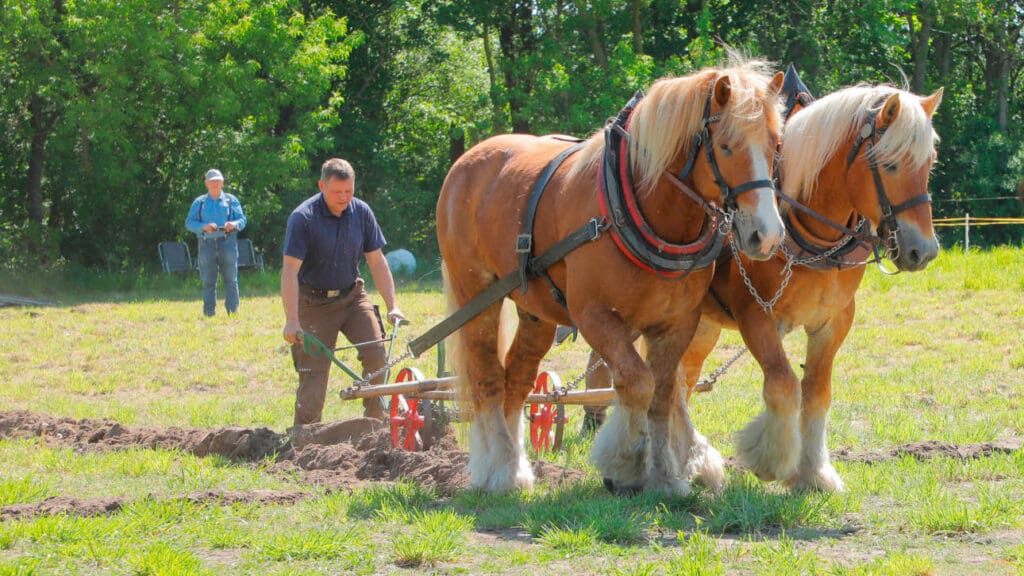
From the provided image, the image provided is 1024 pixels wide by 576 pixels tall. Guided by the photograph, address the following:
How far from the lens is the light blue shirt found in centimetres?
1447

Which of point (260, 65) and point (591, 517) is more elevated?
point (260, 65)

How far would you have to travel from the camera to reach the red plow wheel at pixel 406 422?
701 cm

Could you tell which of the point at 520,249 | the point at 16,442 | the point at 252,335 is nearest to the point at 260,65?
the point at 252,335

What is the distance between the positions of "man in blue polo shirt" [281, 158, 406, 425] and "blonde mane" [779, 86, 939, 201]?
112 inches

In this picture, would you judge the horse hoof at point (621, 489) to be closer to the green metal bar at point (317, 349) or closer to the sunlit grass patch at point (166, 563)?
the sunlit grass patch at point (166, 563)

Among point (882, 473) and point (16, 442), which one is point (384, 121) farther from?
point (882, 473)

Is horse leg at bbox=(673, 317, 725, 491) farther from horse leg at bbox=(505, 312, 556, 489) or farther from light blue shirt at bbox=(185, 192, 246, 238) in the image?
light blue shirt at bbox=(185, 192, 246, 238)

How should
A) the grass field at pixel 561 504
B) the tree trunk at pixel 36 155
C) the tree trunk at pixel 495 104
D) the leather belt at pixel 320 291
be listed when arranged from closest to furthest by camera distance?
the grass field at pixel 561 504
the leather belt at pixel 320 291
the tree trunk at pixel 36 155
the tree trunk at pixel 495 104

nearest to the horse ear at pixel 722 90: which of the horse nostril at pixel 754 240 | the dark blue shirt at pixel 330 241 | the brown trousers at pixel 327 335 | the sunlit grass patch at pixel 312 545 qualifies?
the horse nostril at pixel 754 240

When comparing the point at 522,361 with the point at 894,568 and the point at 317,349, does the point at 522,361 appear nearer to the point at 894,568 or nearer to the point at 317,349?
the point at 317,349

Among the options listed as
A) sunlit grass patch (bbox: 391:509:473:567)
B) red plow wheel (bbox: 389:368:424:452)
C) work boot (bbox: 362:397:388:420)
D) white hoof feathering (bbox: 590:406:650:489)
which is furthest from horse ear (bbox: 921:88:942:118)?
work boot (bbox: 362:397:388:420)

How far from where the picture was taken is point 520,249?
221 inches

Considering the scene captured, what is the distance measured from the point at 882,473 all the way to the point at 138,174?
737 inches

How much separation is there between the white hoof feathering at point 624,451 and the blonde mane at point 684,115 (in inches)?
40.8
